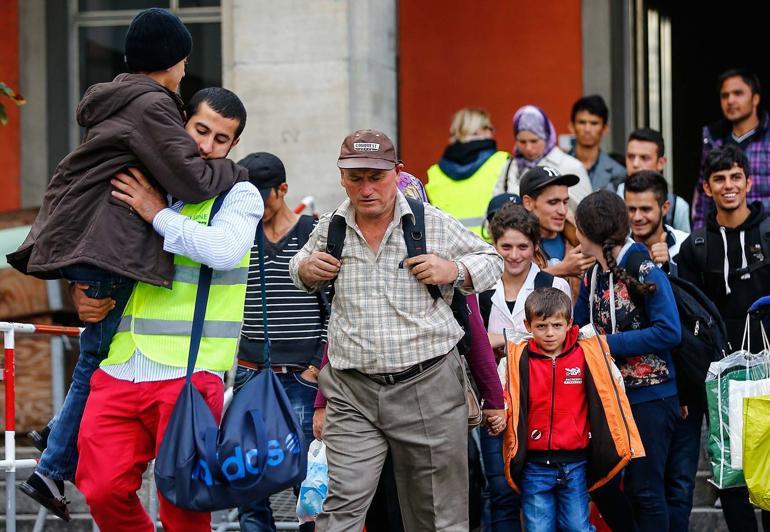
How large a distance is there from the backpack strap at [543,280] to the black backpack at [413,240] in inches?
49.8

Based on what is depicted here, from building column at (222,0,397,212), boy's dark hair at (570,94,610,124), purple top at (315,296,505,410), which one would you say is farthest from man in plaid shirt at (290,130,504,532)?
boy's dark hair at (570,94,610,124)

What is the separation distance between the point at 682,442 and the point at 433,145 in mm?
5090

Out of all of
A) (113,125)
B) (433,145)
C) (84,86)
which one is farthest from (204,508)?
(84,86)

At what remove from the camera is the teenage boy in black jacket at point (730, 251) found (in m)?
7.07

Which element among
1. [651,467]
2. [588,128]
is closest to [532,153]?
[588,128]

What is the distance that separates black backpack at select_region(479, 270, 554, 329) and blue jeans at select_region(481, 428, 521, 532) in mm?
637

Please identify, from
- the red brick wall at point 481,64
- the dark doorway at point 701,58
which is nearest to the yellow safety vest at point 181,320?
the red brick wall at point 481,64

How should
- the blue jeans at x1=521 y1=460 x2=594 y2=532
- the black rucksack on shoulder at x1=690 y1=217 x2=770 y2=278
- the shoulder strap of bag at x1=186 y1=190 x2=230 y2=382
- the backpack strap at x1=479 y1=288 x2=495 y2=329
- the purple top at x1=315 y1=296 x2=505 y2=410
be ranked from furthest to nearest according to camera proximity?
the black rucksack on shoulder at x1=690 y1=217 x2=770 y2=278, the backpack strap at x1=479 y1=288 x2=495 y2=329, the blue jeans at x1=521 y1=460 x2=594 y2=532, the purple top at x1=315 y1=296 x2=505 y2=410, the shoulder strap of bag at x1=186 y1=190 x2=230 y2=382

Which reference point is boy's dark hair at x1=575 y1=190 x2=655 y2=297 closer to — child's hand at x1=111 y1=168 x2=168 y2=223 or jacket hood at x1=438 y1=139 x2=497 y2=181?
jacket hood at x1=438 y1=139 x2=497 y2=181

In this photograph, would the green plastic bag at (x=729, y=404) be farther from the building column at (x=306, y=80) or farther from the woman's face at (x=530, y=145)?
the building column at (x=306, y=80)

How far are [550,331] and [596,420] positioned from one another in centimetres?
45

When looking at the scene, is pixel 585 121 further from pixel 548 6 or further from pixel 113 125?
pixel 113 125

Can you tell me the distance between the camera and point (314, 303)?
6.67 m

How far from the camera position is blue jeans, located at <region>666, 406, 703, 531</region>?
6672 mm
